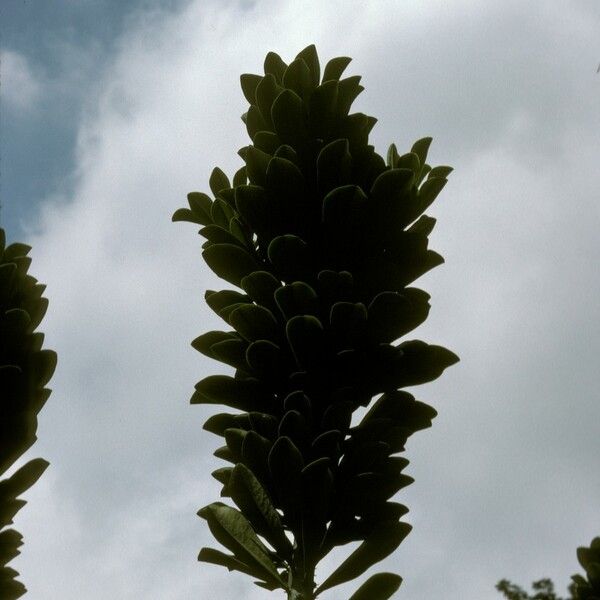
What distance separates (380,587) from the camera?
6.78 feet

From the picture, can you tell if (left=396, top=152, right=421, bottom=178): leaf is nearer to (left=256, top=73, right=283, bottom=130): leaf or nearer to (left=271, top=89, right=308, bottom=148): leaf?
(left=271, top=89, right=308, bottom=148): leaf

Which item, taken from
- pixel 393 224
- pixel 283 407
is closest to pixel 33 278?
pixel 283 407

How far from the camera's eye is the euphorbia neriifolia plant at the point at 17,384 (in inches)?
79.6

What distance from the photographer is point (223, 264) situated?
2.65 meters

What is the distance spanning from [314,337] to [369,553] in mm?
743

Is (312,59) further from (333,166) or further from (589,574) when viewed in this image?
(589,574)

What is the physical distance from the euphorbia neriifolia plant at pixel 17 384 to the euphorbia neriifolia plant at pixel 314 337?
1.91 ft

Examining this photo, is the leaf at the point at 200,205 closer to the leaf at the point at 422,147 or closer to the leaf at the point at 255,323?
the leaf at the point at 255,323

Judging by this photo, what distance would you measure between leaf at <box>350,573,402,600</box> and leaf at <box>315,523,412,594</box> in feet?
0.22

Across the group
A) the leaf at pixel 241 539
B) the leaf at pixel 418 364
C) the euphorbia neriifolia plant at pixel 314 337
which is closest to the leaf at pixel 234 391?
the euphorbia neriifolia plant at pixel 314 337

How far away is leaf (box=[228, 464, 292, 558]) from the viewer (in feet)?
6.93

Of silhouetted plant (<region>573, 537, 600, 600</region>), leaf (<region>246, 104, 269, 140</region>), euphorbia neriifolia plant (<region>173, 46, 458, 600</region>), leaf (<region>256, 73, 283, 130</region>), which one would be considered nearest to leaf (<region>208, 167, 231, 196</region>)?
euphorbia neriifolia plant (<region>173, 46, 458, 600</region>)

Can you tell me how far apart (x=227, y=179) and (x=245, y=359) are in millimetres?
970

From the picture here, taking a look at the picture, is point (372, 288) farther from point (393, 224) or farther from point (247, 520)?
point (247, 520)
